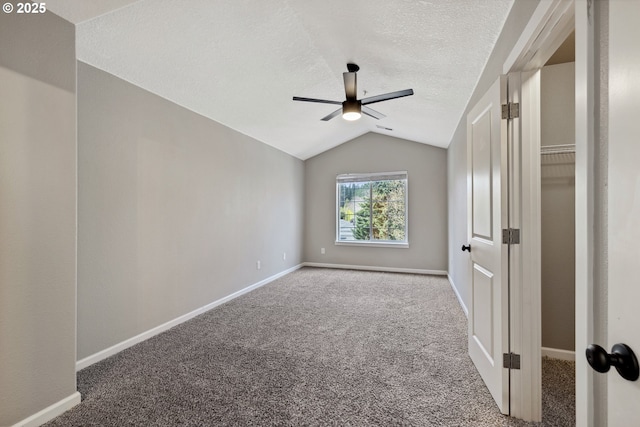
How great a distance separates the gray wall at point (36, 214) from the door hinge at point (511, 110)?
270 centimetres

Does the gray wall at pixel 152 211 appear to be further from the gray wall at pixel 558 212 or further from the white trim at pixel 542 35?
the gray wall at pixel 558 212

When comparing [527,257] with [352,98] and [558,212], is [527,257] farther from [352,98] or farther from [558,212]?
[352,98]

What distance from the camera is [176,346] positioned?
8.38 feet

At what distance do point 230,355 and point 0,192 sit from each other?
1846mm

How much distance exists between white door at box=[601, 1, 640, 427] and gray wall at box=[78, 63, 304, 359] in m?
3.01

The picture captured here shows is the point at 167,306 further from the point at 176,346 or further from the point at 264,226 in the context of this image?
the point at 264,226

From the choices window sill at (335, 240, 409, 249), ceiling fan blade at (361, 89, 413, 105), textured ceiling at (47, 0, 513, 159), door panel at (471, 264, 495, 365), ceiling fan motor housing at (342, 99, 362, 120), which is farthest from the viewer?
window sill at (335, 240, 409, 249)

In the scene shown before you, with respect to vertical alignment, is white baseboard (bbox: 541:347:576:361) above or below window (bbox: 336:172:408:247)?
below

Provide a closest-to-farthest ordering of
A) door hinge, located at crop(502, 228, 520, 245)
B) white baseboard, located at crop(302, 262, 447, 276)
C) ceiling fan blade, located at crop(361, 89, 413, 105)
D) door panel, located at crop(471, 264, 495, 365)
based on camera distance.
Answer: door hinge, located at crop(502, 228, 520, 245) < door panel, located at crop(471, 264, 495, 365) < ceiling fan blade, located at crop(361, 89, 413, 105) < white baseboard, located at crop(302, 262, 447, 276)

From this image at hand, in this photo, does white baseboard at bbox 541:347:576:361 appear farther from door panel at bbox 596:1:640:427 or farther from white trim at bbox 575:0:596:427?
door panel at bbox 596:1:640:427

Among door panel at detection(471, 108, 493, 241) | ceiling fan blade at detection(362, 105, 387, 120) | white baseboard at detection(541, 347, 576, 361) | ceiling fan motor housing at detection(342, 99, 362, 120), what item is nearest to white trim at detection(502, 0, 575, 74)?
door panel at detection(471, 108, 493, 241)

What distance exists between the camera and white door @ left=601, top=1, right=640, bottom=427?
59 cm

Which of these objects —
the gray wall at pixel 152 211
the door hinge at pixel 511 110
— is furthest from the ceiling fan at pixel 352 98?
the gray wall at pixel 152 211

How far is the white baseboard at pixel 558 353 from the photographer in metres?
2.23
